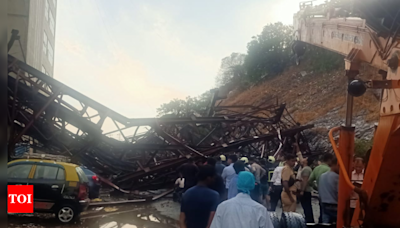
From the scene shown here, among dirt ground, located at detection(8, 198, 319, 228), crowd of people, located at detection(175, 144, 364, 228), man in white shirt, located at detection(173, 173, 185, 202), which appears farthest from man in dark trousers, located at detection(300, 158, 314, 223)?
man in white shirt, located at detection(173, 173, 185, 202)

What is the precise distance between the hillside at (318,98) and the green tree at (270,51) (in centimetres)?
143

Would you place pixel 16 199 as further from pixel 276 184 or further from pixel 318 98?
pixel 318 98

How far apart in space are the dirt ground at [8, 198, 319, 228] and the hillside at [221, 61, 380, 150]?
9.71m

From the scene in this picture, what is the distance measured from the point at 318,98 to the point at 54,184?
95.5 ft

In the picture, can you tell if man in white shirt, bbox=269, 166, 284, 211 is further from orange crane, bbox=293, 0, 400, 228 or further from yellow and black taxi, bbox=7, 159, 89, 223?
orange crane, bbox=293, 0, 400, 228

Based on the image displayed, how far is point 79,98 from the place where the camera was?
12.6 m

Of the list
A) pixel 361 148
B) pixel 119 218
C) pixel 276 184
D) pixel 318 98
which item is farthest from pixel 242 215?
pixel 318 98

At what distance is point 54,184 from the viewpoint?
1002 cm

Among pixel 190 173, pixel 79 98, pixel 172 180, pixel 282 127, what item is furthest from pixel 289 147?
pixel 190 173

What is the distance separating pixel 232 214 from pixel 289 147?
51.4 feet

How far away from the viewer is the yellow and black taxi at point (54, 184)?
32.4 ft

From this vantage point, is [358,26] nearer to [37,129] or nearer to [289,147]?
[37,129]

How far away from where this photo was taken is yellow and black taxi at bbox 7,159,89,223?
9883 mm

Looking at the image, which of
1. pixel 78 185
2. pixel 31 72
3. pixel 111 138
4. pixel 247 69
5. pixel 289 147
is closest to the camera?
pixel 78 185
